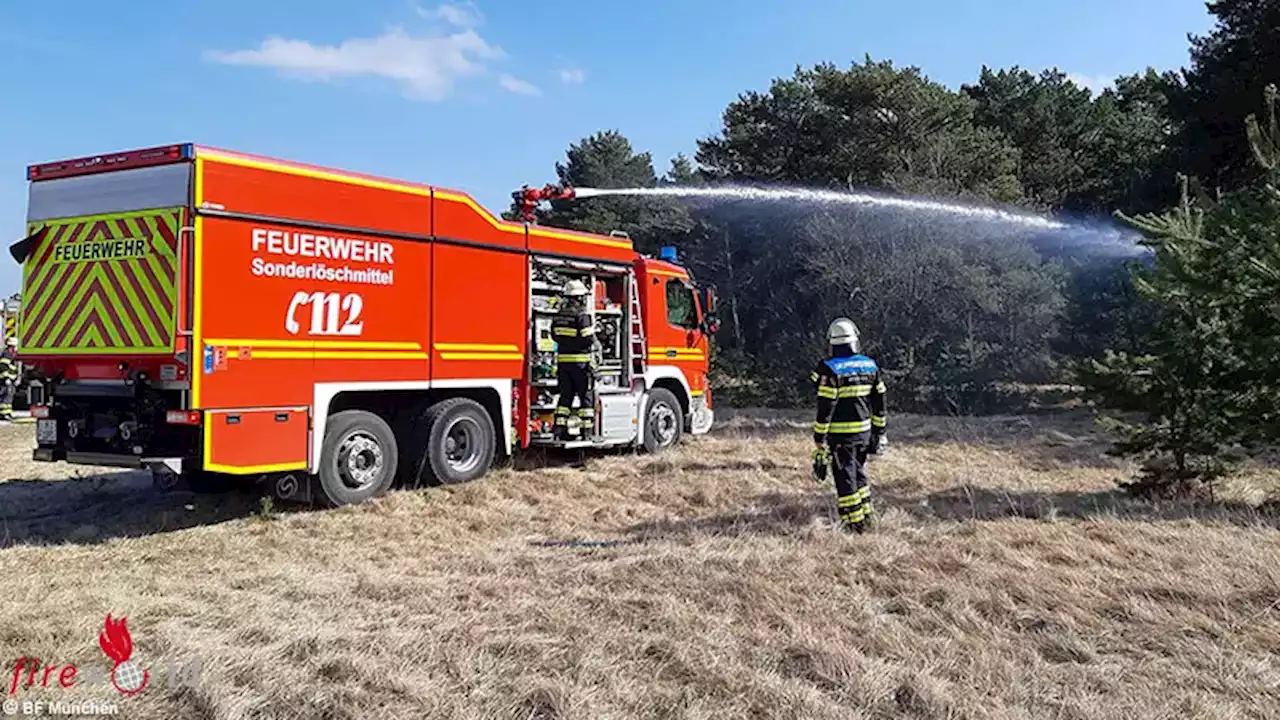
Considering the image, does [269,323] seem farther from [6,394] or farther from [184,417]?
[6,394]

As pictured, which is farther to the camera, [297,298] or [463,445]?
[463,445]

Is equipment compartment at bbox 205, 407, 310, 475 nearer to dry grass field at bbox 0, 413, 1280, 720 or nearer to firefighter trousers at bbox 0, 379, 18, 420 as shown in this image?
dry grass field at bbox 0, 413, 1280, 720

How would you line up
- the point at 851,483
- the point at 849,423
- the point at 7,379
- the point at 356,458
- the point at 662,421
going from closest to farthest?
the point at 851,483, the point at 849,423, the point at 356,458, the point at 662,421, the point at 7,379

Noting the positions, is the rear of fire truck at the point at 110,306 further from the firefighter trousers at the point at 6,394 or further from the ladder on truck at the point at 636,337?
the firefighter trousers at the point at 6,394

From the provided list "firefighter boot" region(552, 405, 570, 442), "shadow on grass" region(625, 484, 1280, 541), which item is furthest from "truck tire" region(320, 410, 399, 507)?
"shadow on grass" region(625, 484, 1280, 541)

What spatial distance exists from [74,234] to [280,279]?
1.78 m

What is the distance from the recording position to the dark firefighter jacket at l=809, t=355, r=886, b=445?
24.9 feet

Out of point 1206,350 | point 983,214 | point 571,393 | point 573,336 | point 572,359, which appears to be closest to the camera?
point 1206,350

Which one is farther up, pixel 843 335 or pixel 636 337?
pixel 636 337

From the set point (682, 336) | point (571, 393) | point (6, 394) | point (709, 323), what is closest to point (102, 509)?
point (571, 393)

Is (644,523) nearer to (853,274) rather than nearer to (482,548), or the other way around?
(482,548)

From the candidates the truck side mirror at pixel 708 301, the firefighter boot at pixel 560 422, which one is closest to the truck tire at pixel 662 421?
the truck side mirror at pixel 708 301

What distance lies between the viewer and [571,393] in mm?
11609

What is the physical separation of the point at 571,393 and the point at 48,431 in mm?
5162
